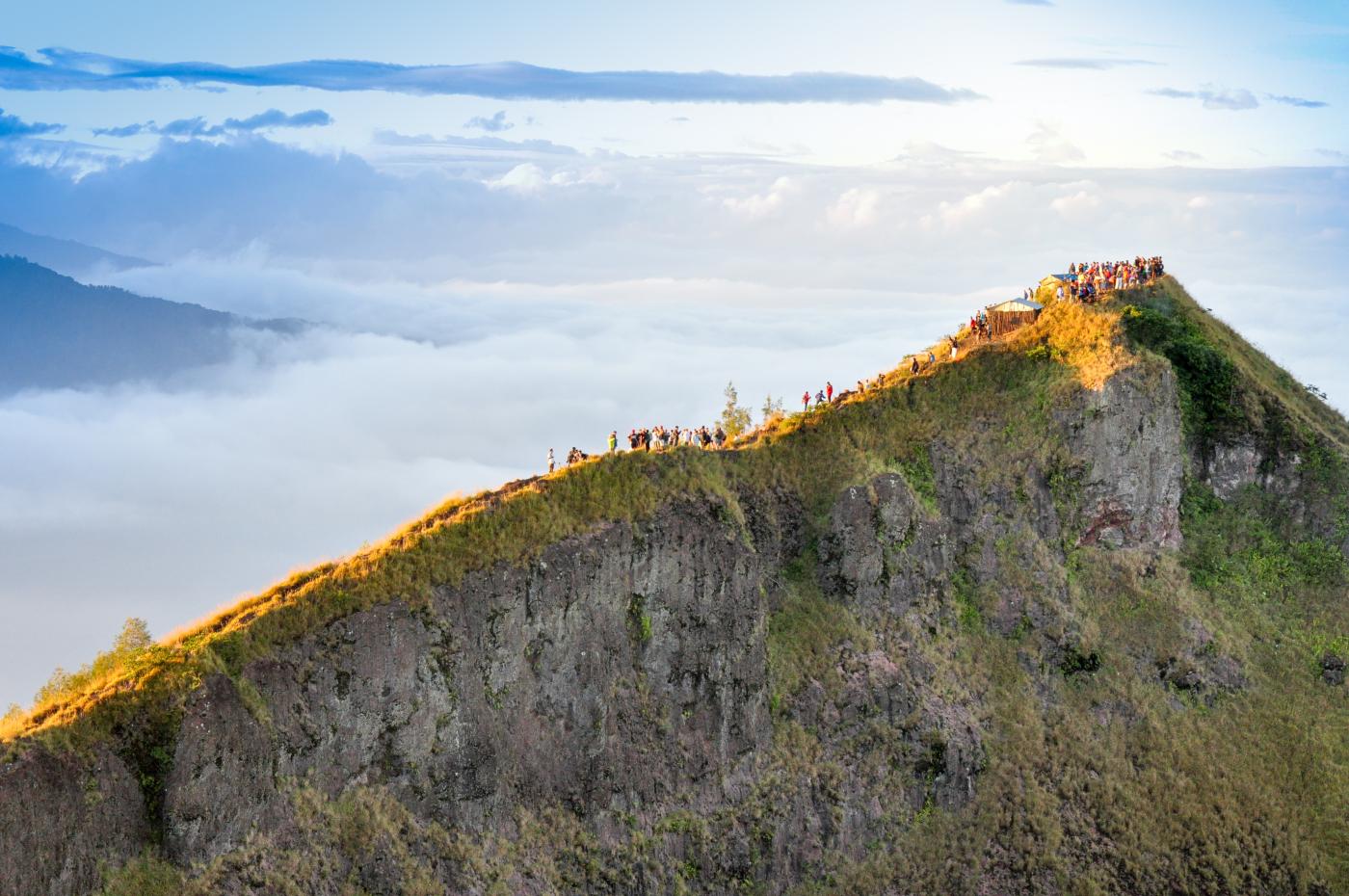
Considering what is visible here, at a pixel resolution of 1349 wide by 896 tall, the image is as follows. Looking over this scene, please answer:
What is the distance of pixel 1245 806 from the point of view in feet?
235

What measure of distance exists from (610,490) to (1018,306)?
30.8 m

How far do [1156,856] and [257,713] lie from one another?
130ft

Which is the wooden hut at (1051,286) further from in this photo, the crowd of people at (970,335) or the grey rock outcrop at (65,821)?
the grey rock outcrop at (65,821)

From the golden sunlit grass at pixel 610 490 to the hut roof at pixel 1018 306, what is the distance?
105cm

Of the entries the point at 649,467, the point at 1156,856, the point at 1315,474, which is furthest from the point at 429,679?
the point at 1315,474

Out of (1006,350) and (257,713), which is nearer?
(257,713)

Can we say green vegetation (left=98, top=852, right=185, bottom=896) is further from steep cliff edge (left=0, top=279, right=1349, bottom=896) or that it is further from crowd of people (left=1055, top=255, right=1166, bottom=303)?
crowd of people (left=1055, top=255, right=1166, bottom=303)

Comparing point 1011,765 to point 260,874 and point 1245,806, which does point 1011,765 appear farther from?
point 260,874

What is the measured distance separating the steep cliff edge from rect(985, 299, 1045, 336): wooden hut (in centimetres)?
176

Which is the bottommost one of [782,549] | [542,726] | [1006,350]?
[542,726]

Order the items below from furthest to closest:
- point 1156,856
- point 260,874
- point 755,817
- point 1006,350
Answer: point 1006,350 < point 1156,856 < point 755,817 < point 260,874

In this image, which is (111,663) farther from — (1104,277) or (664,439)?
(1104,277)

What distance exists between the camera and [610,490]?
65.1m

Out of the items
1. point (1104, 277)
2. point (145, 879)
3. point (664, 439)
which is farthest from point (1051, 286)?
point (145, 879)
